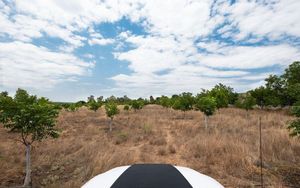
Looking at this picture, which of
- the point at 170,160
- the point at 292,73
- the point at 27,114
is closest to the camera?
the point at 27,114

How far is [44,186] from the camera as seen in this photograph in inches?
330

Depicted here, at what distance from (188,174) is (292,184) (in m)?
7.25

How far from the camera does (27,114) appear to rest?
27.3ft

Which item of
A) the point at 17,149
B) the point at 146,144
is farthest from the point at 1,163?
the point at 146,144

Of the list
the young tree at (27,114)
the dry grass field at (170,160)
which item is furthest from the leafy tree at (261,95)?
the young tree at (27,114)

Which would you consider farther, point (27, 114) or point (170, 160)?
point (170, 160)

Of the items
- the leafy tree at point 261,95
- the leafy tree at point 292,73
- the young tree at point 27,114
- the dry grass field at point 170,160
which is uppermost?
the leafy tree at point 292,73

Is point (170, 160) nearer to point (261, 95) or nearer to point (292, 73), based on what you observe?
point (261, 95)

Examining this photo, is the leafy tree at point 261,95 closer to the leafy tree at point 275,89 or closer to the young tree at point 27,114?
the leafy tree at point 275,89

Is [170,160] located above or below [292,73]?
below

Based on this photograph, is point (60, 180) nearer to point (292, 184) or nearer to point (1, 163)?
point (1, 163)

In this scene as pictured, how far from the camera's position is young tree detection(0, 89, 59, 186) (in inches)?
329

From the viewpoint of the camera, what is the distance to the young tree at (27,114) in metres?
8.35

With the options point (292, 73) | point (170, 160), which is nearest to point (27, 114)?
point (170, 160)
